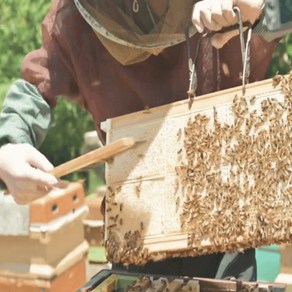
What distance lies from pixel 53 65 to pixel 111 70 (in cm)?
9

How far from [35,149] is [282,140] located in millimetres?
340

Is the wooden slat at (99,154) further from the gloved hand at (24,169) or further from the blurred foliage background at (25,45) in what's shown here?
the blurred foliage background at (25,45)

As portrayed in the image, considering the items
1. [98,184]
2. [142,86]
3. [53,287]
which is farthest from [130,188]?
[98,184]

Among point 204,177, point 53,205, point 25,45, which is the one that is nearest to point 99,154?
point 204,177

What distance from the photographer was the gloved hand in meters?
0.90

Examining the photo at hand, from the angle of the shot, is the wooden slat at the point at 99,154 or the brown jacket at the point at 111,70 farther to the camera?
the brown jacket at the point at 111,70

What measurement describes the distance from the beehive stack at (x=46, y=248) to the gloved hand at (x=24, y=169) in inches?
23.3

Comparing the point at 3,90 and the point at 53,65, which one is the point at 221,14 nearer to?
the point at 53,65

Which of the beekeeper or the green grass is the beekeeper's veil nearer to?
the beekeeper

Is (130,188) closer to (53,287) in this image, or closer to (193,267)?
(193,267)

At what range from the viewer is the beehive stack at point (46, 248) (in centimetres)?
157

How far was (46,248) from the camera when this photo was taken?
1.59 m

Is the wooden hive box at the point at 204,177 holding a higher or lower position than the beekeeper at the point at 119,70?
lower

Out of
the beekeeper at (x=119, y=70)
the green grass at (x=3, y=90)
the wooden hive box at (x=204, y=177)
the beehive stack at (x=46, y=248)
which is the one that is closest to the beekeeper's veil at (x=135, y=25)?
the beekeeper at (x=119, y=70)
